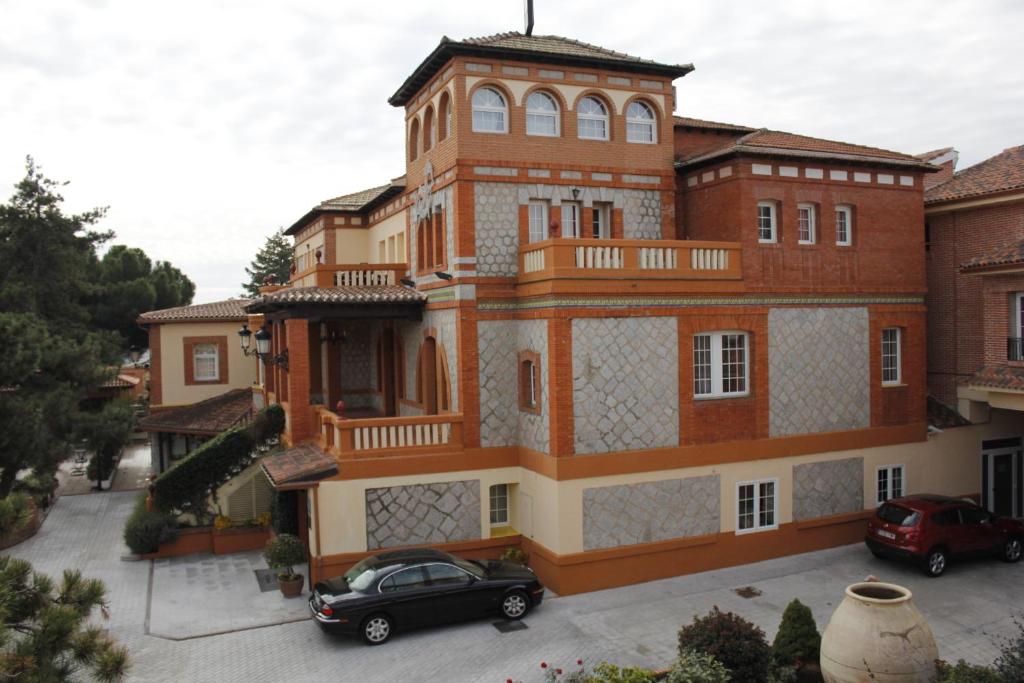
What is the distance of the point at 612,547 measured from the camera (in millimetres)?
17328

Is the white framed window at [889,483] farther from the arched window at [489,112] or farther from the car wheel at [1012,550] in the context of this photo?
the arched window at [489,112]

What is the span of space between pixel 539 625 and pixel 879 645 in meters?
6.34

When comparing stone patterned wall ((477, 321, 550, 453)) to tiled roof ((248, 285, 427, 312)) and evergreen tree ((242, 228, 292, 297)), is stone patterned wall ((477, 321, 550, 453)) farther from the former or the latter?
evergreen tree ((242, 228, 292, 297))

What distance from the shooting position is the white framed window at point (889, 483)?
20.5m

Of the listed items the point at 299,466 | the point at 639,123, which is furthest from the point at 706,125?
the point at 299,466

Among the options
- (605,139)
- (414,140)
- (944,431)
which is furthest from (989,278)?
(414,140)

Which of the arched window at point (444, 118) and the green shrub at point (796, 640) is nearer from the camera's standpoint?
the green shrub at point (796, 640)

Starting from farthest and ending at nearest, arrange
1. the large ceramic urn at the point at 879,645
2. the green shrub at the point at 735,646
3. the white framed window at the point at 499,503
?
the white framed window at the point at 499,503 < the green shrub at the point at 735,646 < the large ceramic urn at the point at 879,645

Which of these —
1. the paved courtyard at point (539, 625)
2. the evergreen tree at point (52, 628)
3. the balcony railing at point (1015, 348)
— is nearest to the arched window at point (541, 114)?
the paved courtyard at point (539, 625)

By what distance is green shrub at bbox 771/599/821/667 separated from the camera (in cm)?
1241

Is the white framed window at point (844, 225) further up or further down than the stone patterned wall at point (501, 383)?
further up

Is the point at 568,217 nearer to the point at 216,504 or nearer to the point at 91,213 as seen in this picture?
the point at 216,504

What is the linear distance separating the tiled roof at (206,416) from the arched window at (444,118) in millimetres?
12127

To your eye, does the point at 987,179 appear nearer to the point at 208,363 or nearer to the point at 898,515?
the point at 898,515
